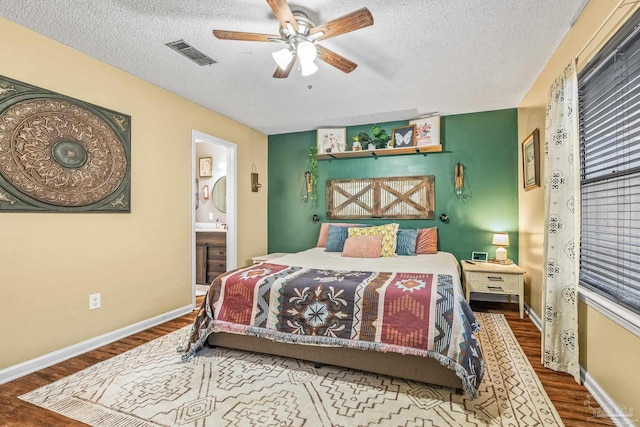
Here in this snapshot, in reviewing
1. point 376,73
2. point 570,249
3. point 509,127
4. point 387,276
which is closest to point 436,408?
point 387,276

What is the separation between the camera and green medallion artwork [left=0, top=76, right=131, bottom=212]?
7.16ft

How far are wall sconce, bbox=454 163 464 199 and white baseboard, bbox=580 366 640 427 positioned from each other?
2.60 meters

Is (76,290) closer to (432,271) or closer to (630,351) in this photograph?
(432,271)

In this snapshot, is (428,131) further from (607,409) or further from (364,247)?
(607,409)

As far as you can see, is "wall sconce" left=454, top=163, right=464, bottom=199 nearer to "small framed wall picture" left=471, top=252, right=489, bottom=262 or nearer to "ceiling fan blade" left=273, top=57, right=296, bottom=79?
"small framed wall picture" left=471, top=252, right=489, bottom=262

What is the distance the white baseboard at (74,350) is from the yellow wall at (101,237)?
5 cm

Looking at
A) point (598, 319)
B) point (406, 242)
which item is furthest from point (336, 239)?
point (598, 319)

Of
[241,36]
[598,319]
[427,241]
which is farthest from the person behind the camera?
[427,241]

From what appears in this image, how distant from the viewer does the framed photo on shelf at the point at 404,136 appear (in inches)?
172

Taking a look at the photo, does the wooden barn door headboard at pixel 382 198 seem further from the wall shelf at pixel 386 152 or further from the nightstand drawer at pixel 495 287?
the nightstand drawer at pixel 495 287

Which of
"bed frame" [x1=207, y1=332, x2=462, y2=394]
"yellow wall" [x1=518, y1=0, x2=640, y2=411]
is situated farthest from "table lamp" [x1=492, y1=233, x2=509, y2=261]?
"bed frame" [x1=207, y1=332, x2=462, y2=394]

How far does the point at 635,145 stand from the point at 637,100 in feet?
0.76

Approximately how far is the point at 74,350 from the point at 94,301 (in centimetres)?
40

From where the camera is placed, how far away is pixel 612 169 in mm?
1836
